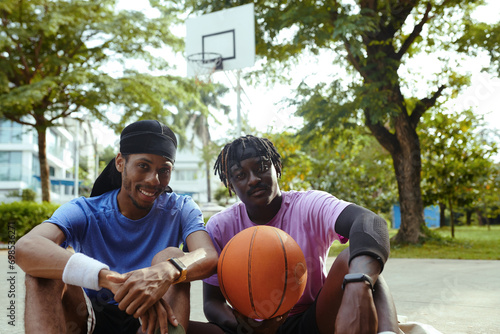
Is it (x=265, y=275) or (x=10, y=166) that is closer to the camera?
(x=265, y=275)

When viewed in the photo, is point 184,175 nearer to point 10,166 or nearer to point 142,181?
point 10,166

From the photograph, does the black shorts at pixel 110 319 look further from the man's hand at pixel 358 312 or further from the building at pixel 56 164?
the building at pixel 56 164

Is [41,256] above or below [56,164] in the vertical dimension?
above

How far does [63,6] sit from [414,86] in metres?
10.2

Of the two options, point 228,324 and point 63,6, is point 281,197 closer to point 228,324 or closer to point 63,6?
point 228,324

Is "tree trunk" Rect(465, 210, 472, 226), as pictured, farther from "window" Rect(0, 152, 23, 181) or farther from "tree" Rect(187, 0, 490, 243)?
"window" Rect(0, 152, 23, 181)

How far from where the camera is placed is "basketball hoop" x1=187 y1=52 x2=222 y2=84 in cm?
1087

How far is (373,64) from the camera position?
964cm

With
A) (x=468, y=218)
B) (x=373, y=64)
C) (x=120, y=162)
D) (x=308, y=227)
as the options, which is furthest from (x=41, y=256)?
(x=468, y=218)

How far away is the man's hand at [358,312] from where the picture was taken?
1784 mm

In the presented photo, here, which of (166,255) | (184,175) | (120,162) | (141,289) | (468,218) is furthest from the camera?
(184,175)

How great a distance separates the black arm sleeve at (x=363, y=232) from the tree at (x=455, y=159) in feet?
33.5

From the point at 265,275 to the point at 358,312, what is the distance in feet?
1.67

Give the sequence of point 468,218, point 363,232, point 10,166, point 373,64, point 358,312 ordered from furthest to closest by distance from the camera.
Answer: point 10,166 → point 468,218 → point 373,64 → point 363,232 → point 358,312
